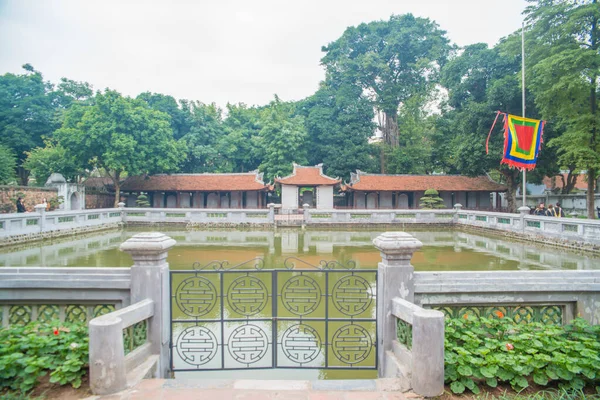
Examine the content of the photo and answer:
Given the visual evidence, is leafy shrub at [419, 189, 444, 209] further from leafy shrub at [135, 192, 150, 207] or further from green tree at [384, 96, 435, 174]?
leafy shrub at [135, 192, 150, 207]

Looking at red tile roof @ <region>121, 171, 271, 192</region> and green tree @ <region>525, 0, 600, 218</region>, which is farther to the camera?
red tile roof @ <region>121, 171, 271, 192</region>

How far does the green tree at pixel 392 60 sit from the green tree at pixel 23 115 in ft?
88.9

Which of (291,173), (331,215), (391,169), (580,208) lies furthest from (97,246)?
(580,208)

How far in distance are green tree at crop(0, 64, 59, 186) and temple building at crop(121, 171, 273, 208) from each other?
9.78 m

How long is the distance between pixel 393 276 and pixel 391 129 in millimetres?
35837

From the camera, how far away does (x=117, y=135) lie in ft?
88.4

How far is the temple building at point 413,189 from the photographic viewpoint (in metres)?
30.5

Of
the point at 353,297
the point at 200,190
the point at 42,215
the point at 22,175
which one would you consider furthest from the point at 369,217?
the point at 22,175

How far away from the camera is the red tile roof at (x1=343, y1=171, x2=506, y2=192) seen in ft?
99.8

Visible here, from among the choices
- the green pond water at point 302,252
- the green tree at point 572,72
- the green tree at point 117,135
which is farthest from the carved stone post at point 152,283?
the green tree at point 117,135

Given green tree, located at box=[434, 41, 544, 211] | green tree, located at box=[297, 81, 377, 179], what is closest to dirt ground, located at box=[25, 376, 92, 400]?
green tree, located at box=[434, 41, 544, 211]

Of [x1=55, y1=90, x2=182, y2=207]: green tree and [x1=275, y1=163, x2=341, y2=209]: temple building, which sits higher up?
[x1=55, y1=90, x2=182, y2=207]: green tree

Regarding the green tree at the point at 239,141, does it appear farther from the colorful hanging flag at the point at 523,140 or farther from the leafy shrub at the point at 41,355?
the leafy shrub at the point at 41,355

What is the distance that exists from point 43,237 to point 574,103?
24.3 metres
